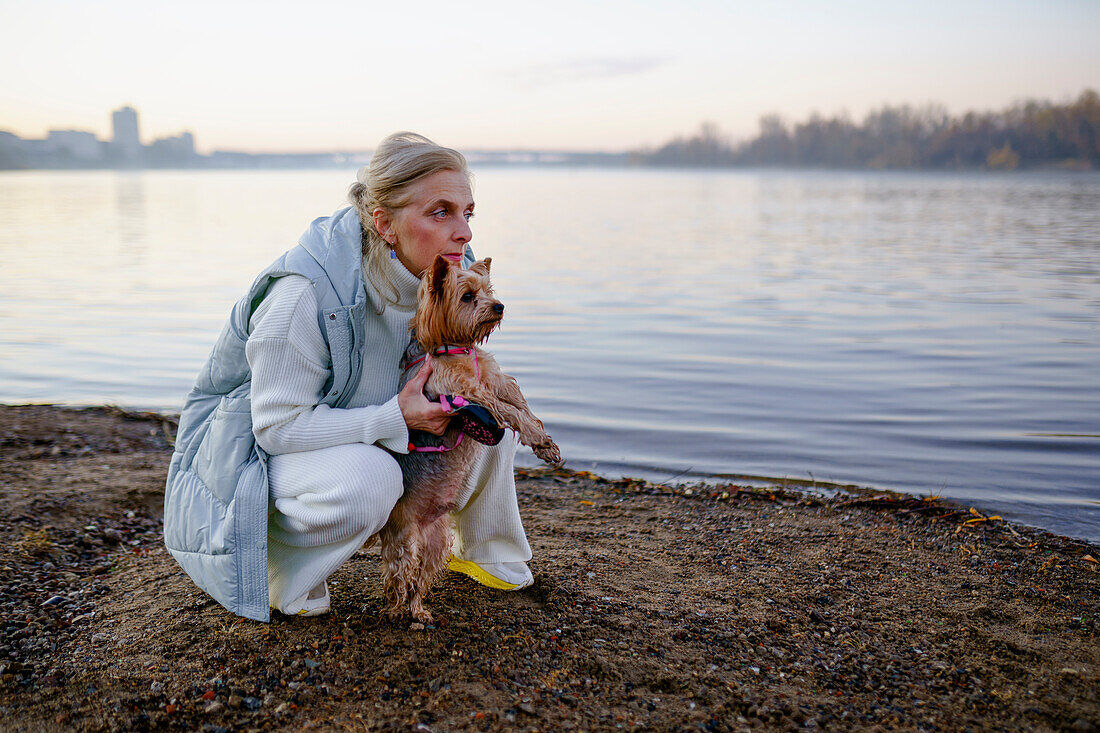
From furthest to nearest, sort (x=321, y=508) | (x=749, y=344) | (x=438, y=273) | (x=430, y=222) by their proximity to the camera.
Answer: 1. (x=749, y=344)
2. (x=430, y=222)
3. (x=321, y=508)
4. (x=438, y=273)

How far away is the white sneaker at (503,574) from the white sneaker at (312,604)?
68 centimetres

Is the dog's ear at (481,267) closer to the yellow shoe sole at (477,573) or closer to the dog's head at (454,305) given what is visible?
the dog's head at (454,305)

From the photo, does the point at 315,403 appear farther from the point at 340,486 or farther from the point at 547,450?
the point at 547,450

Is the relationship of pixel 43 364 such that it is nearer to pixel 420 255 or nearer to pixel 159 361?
pixel 159 361

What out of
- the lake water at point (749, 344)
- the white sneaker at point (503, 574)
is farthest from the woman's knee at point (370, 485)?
the lake water at point (749, 344)

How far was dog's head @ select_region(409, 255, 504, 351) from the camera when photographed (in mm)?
3621

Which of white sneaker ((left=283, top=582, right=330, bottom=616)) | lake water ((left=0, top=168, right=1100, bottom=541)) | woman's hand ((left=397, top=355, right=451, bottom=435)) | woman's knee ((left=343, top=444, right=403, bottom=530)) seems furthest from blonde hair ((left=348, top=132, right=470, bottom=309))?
lake water ((left=0, top=168, right=1100, bottom=541))

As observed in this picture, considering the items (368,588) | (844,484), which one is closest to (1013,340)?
(844,484)

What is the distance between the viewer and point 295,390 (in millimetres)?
3748

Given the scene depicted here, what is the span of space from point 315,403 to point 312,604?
1018 millimetres

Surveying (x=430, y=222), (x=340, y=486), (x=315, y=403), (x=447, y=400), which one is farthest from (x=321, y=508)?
(x=430, y=222)

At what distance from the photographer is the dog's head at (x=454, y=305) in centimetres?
362

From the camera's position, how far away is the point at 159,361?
11.9 m

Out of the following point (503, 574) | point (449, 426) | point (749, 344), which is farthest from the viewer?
point (749, 344)
